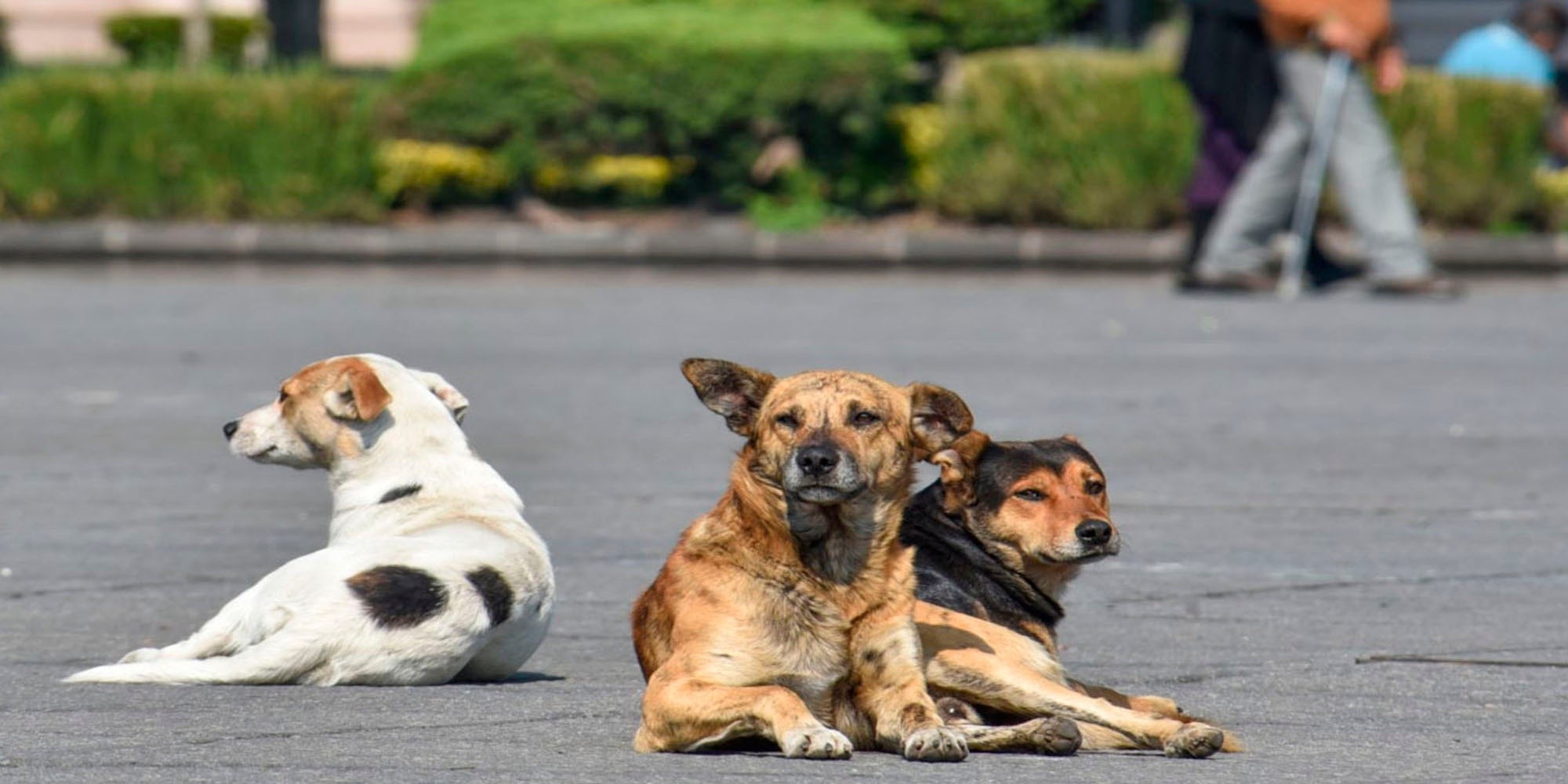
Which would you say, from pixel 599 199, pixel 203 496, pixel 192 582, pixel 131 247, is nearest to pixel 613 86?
pixel 599 199

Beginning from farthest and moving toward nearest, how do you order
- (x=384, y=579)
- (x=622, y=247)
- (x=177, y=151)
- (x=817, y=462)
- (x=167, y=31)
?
(x=167, y=31) → (x=177, y=151) → (x=622, y=247) → (x=384, y=579) → (x=817, y=462)

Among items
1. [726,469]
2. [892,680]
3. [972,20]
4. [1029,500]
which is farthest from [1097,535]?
[972,20]

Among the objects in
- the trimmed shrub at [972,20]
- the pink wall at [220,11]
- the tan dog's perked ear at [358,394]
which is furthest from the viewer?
the pink wall at [220,11]

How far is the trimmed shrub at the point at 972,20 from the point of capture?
20.9 meters

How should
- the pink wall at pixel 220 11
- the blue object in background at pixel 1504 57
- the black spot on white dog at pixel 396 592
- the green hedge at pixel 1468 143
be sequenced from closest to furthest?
the black spot on white dog at pixel 396 592
the green hedge at pixel 1468 143
the blue object in background at pixel 1504 57
the pink wall at pixel 220 11

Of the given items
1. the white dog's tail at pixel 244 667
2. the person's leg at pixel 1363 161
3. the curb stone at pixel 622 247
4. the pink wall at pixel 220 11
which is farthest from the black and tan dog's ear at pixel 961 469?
the pink wall at pixel 220 11

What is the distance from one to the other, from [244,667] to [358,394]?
787 mm

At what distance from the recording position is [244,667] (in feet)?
18.9

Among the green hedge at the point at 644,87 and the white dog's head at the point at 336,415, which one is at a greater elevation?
the white dog's head at the point at 336,415

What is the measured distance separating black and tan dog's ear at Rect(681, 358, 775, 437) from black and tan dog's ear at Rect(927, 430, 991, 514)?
499 mm

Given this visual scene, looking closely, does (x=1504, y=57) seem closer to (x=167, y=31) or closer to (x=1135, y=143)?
(x=1135, y=143)

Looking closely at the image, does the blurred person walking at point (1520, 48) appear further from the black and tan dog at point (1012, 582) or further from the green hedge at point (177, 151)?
the black and tan dog at point (1012, 582)

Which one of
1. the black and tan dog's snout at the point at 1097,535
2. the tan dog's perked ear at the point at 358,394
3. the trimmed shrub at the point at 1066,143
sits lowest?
the trimmed shrub at the point at 1066,143

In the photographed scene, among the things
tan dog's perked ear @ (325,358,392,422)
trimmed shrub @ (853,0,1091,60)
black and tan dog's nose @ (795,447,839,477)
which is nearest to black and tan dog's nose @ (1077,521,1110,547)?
black and tan dog's nose @ (795,447,839,477)
